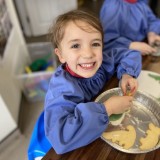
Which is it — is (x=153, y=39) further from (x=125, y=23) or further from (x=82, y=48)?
(x=82, y=48)

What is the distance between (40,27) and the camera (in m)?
2.54

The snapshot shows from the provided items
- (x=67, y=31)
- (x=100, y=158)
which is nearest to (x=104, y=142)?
(x=100, y=158)

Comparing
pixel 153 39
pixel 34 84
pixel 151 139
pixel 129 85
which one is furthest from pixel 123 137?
pixel 34 84

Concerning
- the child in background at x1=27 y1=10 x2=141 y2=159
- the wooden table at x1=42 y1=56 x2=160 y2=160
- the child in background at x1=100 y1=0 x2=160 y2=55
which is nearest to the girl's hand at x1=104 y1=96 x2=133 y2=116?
the child in background at x1=27 y1=10 x2=141 y2=159

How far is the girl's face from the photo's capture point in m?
0.63

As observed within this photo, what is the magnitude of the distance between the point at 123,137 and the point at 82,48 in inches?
12.3

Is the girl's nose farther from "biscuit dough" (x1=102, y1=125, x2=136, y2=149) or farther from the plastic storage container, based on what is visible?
the plastic storage container

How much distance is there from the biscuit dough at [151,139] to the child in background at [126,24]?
18.5 inches

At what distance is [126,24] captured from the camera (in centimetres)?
102

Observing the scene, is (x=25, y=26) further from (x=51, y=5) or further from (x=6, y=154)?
(x=6, y=154)

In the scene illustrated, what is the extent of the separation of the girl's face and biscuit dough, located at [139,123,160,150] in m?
0.27

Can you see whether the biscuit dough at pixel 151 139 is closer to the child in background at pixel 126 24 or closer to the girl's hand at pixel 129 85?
the girl's hand at pixel 129 85

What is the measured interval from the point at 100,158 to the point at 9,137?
3.24 feet

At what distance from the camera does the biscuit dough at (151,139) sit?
56 centimetres
